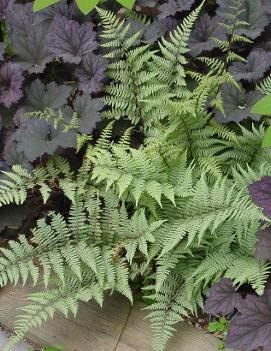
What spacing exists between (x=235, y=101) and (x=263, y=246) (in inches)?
36.4

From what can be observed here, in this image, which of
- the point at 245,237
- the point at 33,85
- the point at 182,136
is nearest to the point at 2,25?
the point at 33,85

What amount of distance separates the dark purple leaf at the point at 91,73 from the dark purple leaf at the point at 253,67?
2.43 feet

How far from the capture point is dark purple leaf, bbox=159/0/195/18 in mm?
3105

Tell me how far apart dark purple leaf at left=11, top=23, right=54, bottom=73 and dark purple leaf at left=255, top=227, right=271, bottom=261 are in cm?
165

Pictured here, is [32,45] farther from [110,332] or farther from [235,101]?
[110,332]

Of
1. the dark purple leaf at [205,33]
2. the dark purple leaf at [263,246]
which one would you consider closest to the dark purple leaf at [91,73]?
the dark purple leaf at [205,33]

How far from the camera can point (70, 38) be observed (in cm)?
307

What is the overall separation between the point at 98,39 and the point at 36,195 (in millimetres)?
1024

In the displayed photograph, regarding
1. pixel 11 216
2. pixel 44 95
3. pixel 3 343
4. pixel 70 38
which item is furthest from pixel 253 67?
pixel 3 343

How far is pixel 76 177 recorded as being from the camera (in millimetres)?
3066

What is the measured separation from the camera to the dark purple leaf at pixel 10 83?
3.04 meters

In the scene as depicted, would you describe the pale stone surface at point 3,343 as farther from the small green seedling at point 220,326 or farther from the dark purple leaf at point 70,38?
the dark purple leaf at point 70,38

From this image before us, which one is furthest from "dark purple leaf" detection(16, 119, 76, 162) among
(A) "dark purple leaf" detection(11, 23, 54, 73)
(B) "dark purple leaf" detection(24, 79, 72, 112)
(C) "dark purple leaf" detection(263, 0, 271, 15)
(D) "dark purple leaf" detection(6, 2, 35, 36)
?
(C) "dark purple leaf" detection(263, 0, 271, 15)

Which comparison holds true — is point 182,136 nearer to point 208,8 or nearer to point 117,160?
point 117,160
